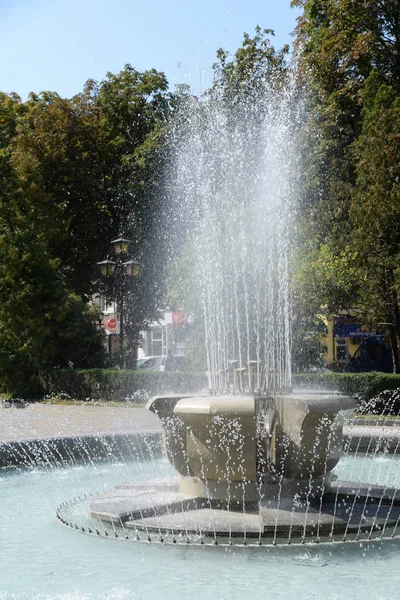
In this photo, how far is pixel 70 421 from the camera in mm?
17281

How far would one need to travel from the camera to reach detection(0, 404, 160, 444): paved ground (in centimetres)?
1438

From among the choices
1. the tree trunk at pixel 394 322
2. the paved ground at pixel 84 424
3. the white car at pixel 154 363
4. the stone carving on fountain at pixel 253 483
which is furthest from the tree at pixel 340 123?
the white car at pixel 154 363

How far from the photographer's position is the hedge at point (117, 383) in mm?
22828

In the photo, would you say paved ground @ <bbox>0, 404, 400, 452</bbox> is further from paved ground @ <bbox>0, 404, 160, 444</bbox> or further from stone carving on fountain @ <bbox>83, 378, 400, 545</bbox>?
stone carving on fountain @ <bbox>83, 378, 400, 545</bbox>

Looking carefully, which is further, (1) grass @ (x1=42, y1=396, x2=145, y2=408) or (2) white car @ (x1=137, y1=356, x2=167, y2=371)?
(2) white car @ (x1=137, y1=356, x2=167, y2=371)

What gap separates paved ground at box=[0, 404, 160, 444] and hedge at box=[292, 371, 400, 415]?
4151 mm

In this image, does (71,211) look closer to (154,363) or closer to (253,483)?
(154,363)

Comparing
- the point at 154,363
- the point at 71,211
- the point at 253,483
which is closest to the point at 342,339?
the point at 154,363

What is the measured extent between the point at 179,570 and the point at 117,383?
18.2m

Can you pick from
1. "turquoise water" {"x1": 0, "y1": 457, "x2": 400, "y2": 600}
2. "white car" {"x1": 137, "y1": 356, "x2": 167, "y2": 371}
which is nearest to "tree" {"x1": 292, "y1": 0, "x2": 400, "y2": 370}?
"turquoise water" {"x1": 0, "y1": 457, "x2": 400, "y2": 600}

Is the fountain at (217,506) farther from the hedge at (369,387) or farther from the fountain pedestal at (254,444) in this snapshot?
the hedge at (369,387)

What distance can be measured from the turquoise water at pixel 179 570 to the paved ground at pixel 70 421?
6086mm

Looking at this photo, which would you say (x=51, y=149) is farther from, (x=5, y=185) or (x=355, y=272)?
(x=355, y=272)

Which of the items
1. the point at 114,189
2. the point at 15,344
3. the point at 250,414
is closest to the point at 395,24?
the point at 114,189
